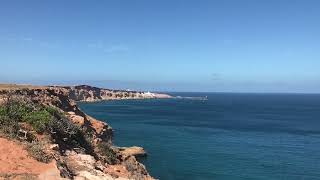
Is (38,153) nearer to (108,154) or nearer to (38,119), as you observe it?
(38,119)

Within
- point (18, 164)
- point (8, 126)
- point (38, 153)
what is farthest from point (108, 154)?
point (18, 164)

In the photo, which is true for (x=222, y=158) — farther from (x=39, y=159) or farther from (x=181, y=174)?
(x=39, y=159)

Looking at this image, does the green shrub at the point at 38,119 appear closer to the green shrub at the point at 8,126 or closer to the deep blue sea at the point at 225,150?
the green shrub at the point at 8,126

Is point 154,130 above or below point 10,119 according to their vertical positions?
below

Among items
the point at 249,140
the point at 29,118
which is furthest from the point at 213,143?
the point at 29,118

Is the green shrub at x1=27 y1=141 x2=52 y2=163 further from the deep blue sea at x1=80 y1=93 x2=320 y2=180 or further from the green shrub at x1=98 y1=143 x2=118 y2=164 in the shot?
the deep blue sea at x1=80 y1=93 x2=320 y2=180

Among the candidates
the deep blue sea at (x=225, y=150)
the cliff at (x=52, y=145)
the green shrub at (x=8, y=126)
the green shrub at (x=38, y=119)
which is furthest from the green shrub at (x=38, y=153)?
the deep blue sea at (x=225, y=150)

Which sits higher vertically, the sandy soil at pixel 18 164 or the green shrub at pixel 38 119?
the green shrub at pixel 38 119

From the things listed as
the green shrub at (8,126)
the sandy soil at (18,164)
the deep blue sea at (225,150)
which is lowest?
the deep blue sea at (225,150)

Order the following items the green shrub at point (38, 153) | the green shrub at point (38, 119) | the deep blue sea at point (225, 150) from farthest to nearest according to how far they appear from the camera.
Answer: the deep blue sea at point (225, 150)
the green shrub at point (38, 119)
the green shrub at point (38, 153)

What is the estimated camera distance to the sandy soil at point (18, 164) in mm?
18061

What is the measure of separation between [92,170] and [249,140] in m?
67.1

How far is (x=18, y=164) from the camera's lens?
1891cm

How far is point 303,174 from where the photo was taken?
180 ft
